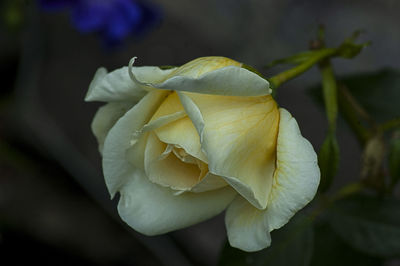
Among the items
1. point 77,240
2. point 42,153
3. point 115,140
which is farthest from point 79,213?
point 115,140

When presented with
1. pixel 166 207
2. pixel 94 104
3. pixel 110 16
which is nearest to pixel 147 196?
pixel 166 207

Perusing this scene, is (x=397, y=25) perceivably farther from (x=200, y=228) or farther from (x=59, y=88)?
(x=59, y=88)

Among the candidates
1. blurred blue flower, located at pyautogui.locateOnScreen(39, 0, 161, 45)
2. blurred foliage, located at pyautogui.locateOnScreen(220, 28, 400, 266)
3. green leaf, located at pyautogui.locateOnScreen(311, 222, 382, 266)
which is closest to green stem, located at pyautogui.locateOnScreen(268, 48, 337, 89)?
blurred foliage, located at pyautogui.locateOnScreen(220, 28, 400, 266)

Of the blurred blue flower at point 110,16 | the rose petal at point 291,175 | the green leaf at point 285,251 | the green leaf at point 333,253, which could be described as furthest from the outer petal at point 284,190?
the blurred blue flower at point 110,16

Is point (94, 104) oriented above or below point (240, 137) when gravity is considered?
below

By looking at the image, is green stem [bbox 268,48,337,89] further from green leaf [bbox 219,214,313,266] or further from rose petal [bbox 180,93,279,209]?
green leaf [bbox 219,214,313,266]

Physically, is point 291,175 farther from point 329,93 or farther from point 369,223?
point 369,223
